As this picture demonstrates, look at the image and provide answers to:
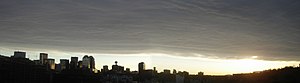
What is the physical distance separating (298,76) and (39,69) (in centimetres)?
9819

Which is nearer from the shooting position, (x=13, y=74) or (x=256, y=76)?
(x=13, y=74)

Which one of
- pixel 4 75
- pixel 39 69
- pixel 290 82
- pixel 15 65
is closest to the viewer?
pixel 4 75

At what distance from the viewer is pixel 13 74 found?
499 ft

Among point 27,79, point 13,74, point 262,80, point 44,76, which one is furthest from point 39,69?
point 262,80

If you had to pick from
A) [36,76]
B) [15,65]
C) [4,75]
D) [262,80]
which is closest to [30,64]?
[36,76]

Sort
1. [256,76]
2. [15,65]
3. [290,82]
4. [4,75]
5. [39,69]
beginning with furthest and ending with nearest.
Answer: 1. [256,76]
2. [39,69]
3. [290,82]
4. [15,65]
5. [4,75]

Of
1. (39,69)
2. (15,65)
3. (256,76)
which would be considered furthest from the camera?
(256,76)

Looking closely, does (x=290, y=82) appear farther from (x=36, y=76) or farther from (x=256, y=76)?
(x=36, y=76)

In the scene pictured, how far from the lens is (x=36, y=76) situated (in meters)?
180

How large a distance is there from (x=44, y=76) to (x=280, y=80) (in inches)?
3646

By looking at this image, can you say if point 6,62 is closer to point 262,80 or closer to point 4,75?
point 4,75

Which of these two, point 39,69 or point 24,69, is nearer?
point 24,69

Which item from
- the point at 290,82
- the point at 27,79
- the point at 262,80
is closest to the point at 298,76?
Answer: the point at 290,82

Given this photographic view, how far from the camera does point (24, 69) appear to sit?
163500 mm
